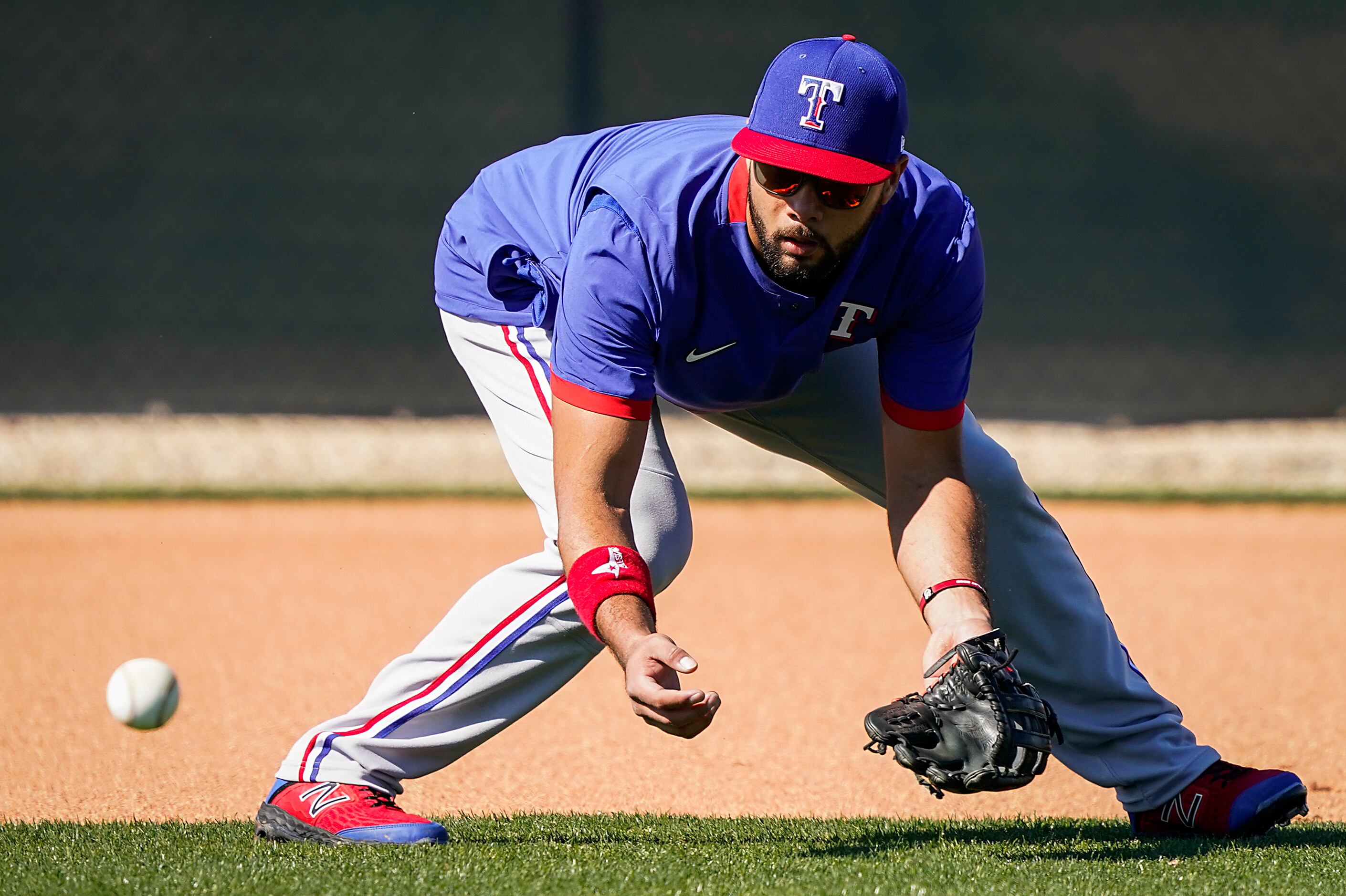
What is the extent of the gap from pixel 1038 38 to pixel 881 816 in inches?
289

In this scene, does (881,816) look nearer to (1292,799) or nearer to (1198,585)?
(1292,799)

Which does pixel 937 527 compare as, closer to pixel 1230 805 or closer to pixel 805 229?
pixel 805 229

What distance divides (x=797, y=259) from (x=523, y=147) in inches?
274

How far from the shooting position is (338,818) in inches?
103

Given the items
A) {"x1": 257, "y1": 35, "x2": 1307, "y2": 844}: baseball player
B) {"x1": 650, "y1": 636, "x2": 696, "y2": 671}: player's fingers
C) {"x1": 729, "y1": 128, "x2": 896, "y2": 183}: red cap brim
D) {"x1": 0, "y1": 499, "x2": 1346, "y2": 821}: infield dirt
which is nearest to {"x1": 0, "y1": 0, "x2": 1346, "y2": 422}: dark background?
{"x1": 0, "y1": 499, "x2": 1346, "y2": 821}: infield dirt

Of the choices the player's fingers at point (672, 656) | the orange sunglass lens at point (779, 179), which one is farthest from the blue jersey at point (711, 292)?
the player's fingers at point (672, 656)

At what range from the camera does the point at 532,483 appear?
2734mm

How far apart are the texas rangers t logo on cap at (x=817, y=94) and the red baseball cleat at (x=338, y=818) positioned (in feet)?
4.72

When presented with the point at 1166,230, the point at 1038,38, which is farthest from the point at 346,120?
the point at 1166,230

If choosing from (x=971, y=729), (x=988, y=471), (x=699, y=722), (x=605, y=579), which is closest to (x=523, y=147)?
(x=988, y=471)

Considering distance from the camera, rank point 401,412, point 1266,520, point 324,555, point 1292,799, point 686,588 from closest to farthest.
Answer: point 1292,799 → point 686,588 → point 324,555 → point 1266,520 → point 401,412

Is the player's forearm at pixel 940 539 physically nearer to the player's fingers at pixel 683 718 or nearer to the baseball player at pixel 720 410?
the baseball player at pixel 720 410

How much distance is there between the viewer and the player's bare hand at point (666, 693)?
1977 mm

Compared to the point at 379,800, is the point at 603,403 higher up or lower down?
higher up
